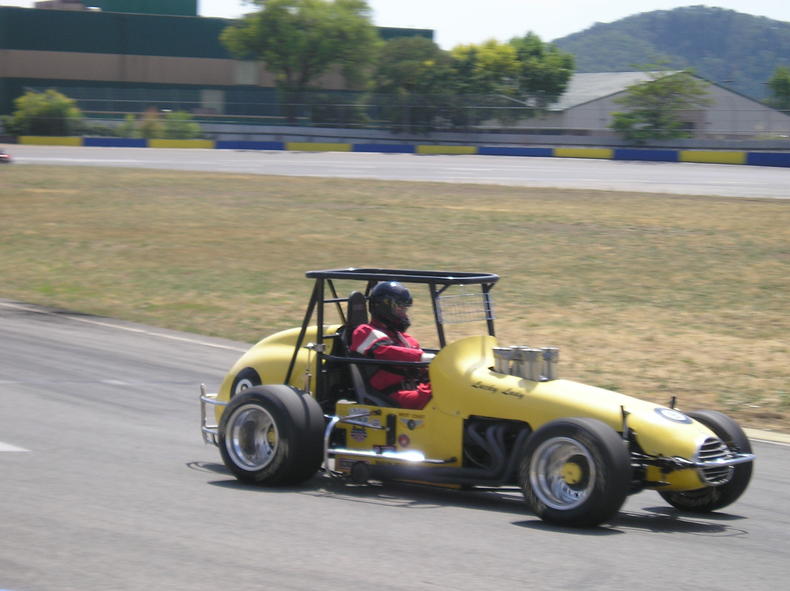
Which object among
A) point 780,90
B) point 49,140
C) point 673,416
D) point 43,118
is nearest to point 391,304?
point 673,416

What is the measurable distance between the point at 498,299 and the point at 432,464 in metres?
9.98

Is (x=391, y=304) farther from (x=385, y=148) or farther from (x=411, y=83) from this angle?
(x=411, y=83)

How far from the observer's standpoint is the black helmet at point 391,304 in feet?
23.5

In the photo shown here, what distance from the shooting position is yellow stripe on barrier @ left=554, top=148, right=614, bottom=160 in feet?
154

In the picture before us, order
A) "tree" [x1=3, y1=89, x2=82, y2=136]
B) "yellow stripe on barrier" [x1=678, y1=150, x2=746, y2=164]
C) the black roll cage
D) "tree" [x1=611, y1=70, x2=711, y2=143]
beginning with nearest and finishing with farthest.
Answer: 1. the black roll cage
2. "yellow stripe on barrier" [x1=678, y1=150, x2=746, y2=164]
3. "tree" [x1=611, y1=70, x2=711, y2=143]
4. "tree" [x1=3, y1=89, x2=82, y2=136]

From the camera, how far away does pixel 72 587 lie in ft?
16.2

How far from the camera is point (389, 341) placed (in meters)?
7.15

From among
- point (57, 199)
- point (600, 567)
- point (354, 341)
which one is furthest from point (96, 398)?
point (57, 199)

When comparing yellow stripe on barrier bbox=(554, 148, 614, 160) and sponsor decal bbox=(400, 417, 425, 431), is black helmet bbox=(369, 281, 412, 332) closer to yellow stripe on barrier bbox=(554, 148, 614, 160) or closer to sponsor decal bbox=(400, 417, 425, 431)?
sponsor decal bbox=(400, 417, 425, 431)

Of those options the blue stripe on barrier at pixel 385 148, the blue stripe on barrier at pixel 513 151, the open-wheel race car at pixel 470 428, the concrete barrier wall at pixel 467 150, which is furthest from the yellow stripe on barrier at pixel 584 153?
the open-wheel race car at pixel 470 428

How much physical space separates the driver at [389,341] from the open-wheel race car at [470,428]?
7cm

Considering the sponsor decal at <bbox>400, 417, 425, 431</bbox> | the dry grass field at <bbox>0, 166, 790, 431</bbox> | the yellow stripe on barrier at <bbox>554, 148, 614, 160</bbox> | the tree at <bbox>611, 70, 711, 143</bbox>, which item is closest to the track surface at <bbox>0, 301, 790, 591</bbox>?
the sponsor decal at <bbox>400, 417, 425, 431</bbox>

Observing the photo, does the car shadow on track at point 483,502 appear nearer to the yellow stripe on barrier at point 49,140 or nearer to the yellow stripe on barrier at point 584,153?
the yellow stripe on barrier at point 584,153

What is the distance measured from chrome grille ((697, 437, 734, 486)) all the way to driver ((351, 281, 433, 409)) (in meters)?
1.68
